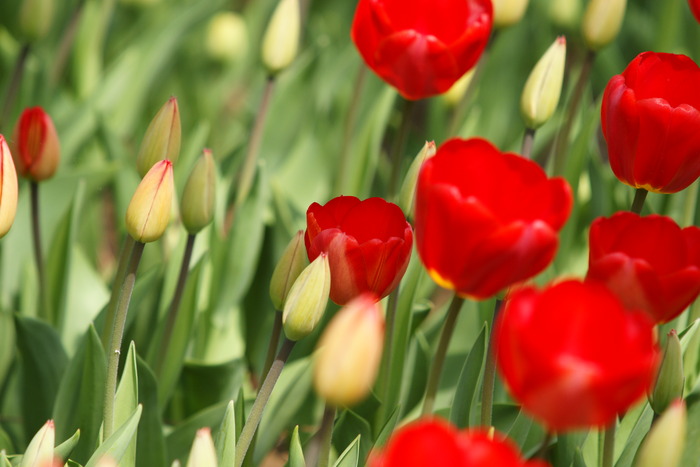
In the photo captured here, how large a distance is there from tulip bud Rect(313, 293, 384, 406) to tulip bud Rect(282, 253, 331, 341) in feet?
0.43

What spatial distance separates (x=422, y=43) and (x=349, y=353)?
0.55m

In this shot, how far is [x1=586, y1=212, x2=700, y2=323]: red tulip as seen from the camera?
2.28 ft

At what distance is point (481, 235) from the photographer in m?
0.64

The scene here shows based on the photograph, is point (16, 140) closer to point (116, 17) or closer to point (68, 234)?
point (68, 234)

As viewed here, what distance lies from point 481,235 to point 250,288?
844 mm

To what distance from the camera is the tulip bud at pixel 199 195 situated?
0.95 m

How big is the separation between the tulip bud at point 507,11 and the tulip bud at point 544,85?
0.30 meters

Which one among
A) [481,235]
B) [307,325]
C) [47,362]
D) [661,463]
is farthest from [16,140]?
[661,463]

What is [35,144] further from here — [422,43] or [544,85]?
[544,85]

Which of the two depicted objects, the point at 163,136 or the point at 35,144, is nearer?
the point at 163,136

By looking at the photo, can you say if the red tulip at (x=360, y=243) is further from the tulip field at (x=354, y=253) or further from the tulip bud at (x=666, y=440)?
the tulip bud at (x=666, y=440)

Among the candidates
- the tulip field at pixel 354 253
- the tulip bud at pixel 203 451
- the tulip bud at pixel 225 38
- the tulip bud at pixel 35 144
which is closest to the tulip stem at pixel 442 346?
the tulip field at pixel 354 253

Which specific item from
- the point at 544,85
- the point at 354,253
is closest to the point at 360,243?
the point at 354,253

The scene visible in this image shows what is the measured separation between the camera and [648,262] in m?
0.73
